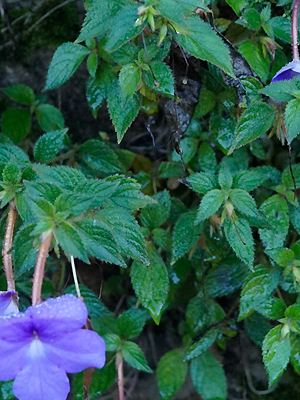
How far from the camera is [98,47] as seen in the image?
152 cm

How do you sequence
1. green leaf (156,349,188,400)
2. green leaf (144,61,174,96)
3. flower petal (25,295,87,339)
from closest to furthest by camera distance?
flower petal (25,295,87,339) < green leaf (144,61,174,96) < green leaf (156,349,188,400)

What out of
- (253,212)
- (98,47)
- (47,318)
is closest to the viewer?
(47,318)

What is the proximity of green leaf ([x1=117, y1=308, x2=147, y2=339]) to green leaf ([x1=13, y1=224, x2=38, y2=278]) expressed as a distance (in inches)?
18.3

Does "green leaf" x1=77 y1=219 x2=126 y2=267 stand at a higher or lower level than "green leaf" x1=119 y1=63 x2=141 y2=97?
lower

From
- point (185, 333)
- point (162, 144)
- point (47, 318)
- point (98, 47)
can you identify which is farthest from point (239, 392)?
point (47, 318)

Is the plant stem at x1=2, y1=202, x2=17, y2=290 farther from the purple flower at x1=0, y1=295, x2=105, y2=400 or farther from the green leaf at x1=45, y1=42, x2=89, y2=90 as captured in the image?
the green leaf at x1=45, y1=42, x2=89, y2=90

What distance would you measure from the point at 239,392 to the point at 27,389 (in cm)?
102

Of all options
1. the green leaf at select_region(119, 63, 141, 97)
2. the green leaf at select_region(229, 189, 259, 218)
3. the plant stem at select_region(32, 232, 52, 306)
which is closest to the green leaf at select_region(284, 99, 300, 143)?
the green leaf at select_region(229, 189, 259, 218)

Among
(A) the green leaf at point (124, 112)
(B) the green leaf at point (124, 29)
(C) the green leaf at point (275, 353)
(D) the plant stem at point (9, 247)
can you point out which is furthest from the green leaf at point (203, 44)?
(C) the green leaf at point (275, 353)

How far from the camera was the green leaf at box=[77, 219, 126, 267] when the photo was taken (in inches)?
44.7

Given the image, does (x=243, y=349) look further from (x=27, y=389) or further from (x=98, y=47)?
(x=27, y=389)

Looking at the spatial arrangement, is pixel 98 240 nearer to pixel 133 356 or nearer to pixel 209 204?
pixel 209 204

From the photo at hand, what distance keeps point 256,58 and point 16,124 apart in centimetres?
59

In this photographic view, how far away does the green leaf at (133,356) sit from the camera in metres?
1.44
